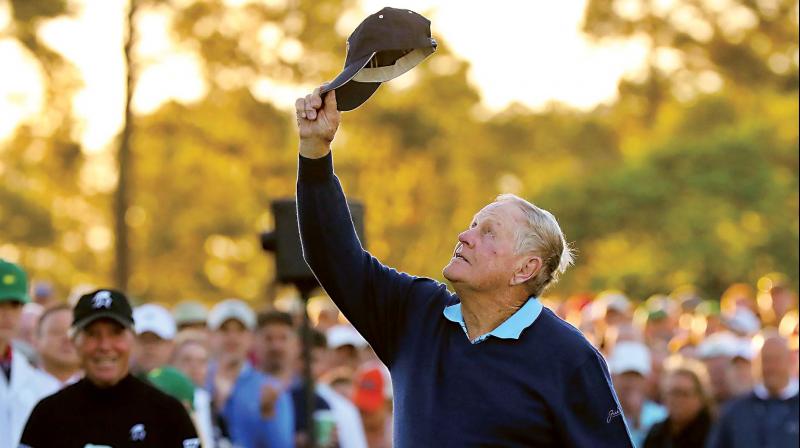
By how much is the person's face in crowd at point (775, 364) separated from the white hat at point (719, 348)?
5.73ft

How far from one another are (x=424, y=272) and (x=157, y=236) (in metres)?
7.19

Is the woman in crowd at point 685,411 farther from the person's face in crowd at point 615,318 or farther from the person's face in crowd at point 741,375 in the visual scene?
the person's face in crowd at point 615,318

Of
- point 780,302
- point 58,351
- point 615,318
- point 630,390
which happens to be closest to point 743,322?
point 780,302

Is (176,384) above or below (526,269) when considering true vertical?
below

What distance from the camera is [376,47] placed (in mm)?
5035

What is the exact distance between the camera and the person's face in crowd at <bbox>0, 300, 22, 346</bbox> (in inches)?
318

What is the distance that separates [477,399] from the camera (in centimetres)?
492

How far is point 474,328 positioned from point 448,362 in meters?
0.16

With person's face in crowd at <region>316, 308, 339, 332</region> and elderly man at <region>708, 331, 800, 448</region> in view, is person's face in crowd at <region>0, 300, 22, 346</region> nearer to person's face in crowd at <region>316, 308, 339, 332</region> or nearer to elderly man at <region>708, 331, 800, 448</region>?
elderly man at <region>708, 331, 800, 448</region>

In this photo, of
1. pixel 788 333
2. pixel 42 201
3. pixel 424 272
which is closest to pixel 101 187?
pixel 42 201

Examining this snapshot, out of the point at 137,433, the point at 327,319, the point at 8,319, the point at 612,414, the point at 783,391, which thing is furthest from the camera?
the point at 327,319

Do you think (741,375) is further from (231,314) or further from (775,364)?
(231,314)

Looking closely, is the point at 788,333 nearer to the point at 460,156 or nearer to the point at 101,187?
the point at 101,187

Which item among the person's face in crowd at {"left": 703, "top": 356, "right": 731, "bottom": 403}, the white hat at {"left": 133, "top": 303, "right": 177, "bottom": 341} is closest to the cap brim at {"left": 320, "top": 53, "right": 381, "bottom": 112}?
the white hat at {"left": 133, "top": 303, "right": 177, "bottom": 341}
